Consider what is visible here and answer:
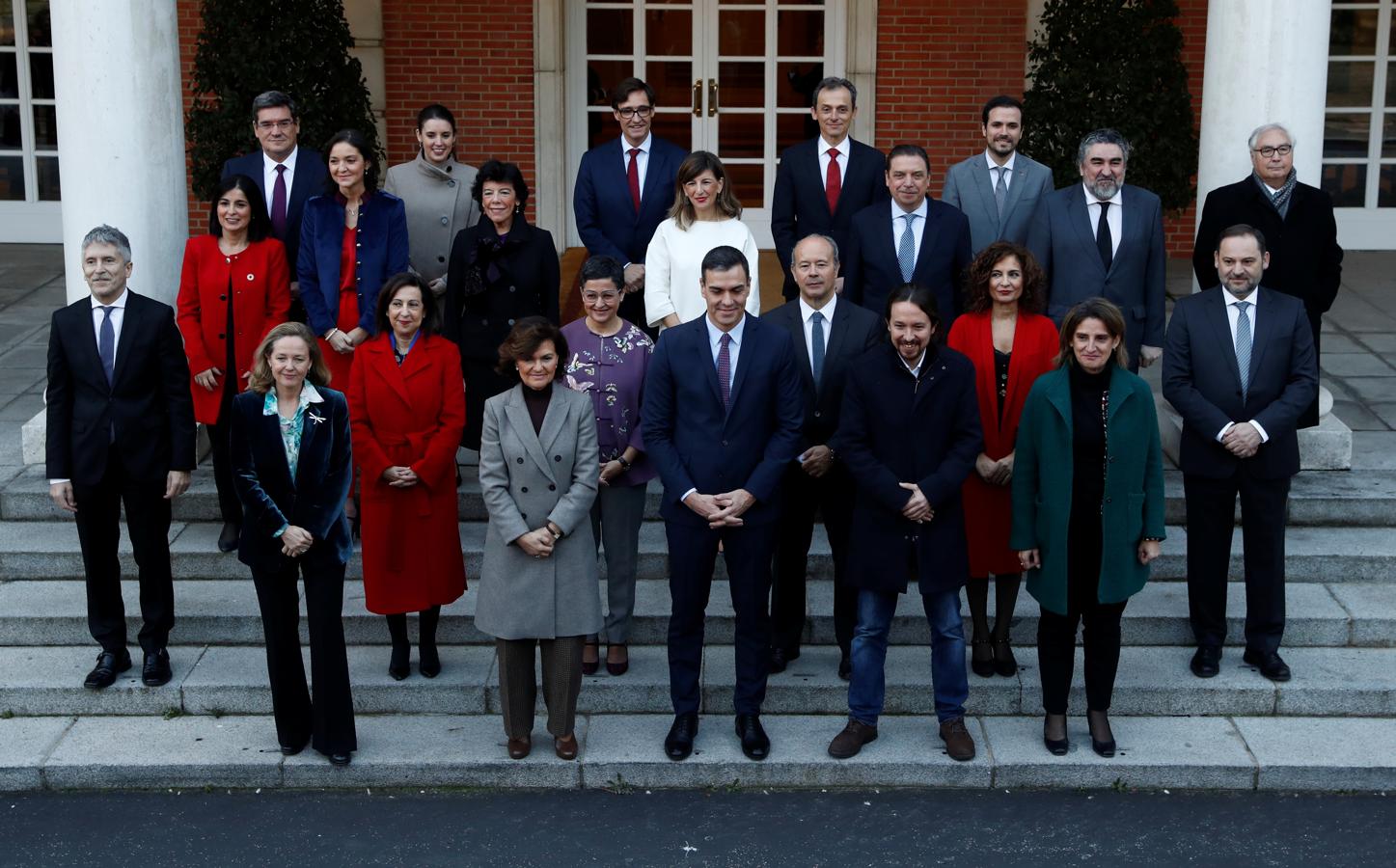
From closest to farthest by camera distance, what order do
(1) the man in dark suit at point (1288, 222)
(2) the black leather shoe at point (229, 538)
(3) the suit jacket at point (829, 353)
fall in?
(3) the suit jacket at point (829, 353), (1) the man in dark suit at point (1288, 222), (2) the black leather shoe at point (229, 538)

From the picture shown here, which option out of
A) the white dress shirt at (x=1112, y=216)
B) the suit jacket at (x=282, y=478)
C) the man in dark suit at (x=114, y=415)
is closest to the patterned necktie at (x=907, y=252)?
the white dress shirt at (x=1112, y=216)

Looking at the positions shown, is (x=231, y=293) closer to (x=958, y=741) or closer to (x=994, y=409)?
(x=994, y=409)

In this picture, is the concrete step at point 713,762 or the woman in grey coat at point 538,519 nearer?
the woman in grey coat at point 538,519

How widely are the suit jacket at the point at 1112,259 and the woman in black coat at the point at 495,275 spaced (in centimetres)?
216

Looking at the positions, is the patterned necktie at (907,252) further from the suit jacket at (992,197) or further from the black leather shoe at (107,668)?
the black leather shoe at (107,668)

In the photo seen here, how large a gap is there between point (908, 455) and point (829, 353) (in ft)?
2.18

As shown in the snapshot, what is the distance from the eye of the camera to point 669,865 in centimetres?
601

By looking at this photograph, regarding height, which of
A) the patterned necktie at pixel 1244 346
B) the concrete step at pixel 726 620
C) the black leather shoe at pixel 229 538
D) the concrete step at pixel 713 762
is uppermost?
the patterned necktie at pixel 1244 346

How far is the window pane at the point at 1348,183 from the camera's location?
A: 14.0 metres

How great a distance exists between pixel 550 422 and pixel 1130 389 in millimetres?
2139

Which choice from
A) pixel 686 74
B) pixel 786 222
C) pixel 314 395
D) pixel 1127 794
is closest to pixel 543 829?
pixel 314 395

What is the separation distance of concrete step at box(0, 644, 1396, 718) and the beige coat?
2.03 m

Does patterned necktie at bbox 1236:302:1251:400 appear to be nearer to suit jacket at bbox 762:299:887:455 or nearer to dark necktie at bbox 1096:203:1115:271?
dark necktie at bbox 1096:203:1115:271

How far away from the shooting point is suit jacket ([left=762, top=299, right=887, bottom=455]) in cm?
689
